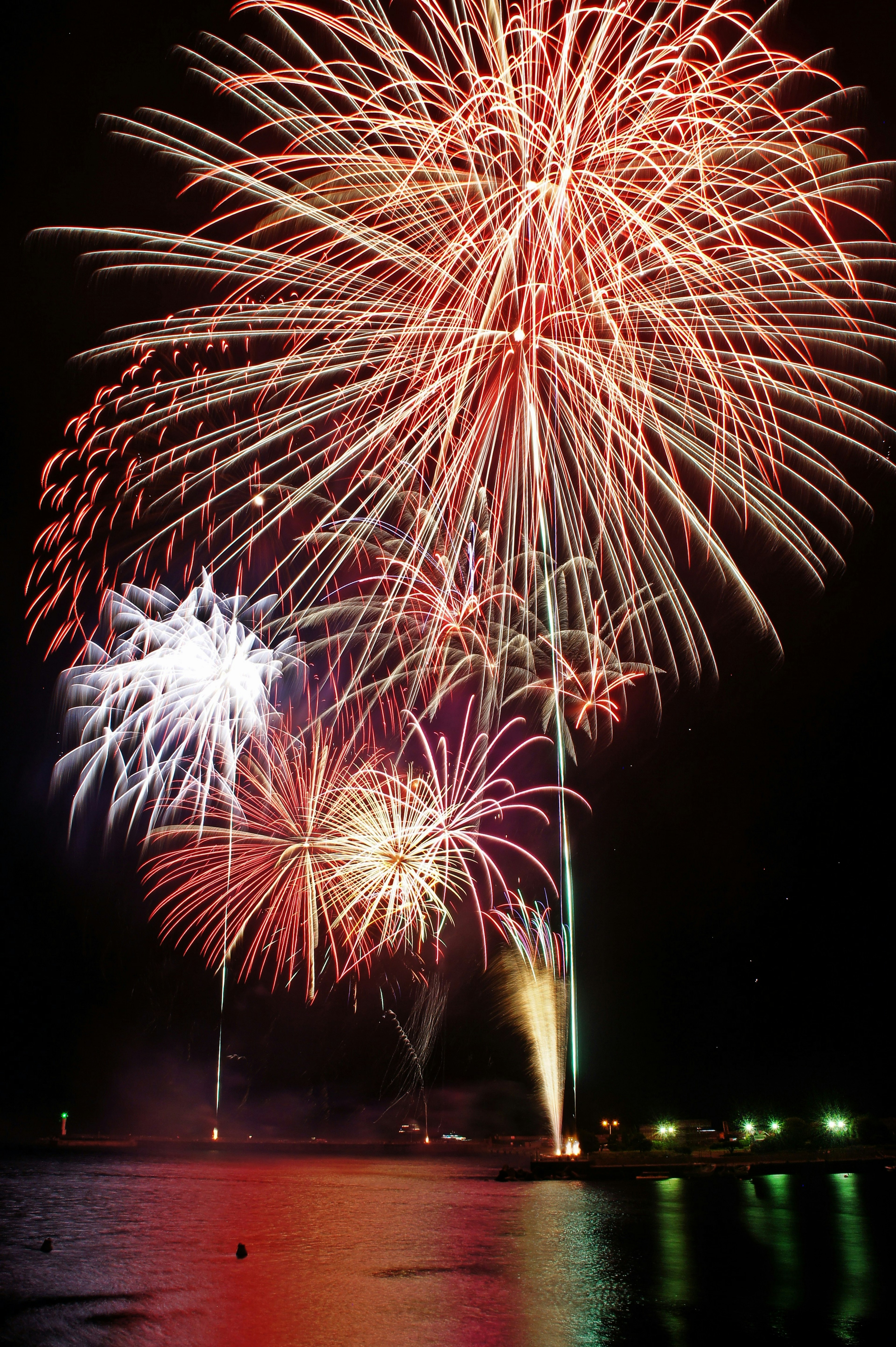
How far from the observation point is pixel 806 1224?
32594 millimetres

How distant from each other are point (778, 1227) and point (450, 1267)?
46.6 ft

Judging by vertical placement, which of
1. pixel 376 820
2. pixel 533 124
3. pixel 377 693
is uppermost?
pixel 533 124

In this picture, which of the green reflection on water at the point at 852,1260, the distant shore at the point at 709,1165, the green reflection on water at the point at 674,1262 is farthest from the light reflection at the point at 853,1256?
the distant shore at the point at 709,1165

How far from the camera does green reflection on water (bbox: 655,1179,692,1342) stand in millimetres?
18109

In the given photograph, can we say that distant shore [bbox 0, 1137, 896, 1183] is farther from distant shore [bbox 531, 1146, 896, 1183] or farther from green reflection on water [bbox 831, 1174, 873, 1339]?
green reflection on water [bbox 831, 1174, 873, 1339]

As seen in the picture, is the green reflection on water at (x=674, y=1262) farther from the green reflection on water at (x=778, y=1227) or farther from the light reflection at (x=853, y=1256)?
the light reflection at (x=853, y=1256)

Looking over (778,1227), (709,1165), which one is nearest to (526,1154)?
(709,1165)

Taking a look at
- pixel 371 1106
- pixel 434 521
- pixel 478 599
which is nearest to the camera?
pixel 434 521

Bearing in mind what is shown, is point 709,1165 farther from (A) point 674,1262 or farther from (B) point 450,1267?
(B) point 450,1267

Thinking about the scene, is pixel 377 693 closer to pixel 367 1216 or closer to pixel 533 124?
pixel 533 124

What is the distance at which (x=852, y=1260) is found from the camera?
25047mm

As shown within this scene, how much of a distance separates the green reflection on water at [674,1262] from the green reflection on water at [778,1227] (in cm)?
189

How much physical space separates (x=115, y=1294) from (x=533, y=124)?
74.8 feet

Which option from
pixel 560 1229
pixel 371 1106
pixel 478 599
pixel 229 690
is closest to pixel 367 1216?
pixel 560 1229
